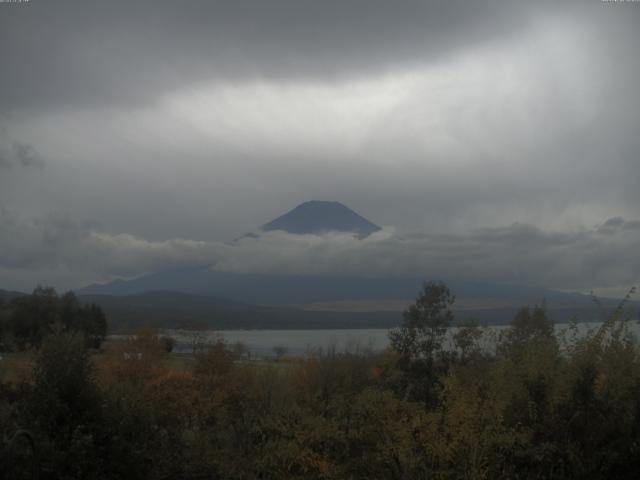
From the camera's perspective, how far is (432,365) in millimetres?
33094

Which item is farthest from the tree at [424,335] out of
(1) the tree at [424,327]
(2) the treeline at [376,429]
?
(2) the treeline at [376,429]

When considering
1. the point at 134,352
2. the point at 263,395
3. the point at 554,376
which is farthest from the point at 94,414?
the point at 134,352

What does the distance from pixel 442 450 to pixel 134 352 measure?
41.0 meters

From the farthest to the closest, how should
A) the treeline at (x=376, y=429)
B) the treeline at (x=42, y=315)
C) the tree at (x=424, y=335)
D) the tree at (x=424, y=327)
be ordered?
the treeline at (x=42, y=315) < the tree at (x=424, y=327) < the tree at (x=424, y=335) < the treeline at (x=376, y=429)

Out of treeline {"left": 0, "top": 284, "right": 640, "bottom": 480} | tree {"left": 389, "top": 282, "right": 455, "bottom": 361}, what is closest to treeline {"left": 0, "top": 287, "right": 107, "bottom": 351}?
tree {"left": 389, "top": 282, "right": 455, "bottom": 361}

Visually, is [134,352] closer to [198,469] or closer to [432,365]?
[432,365]

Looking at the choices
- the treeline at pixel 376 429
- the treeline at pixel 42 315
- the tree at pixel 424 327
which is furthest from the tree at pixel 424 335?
the treeline at pixel 42 315

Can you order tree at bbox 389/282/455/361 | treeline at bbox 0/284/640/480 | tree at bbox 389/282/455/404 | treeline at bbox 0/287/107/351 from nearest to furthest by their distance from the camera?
treeline at bbox 0/284/640/480 < tree at bbox 389/282/455/404 < tree at bbox 389/282/455/361 < treeline at bbox 0/287/107/351

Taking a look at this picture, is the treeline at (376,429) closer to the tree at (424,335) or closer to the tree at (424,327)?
the tree at (424,335)

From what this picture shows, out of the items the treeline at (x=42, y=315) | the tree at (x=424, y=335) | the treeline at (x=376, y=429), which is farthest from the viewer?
the treeline at (x=42, y=315)

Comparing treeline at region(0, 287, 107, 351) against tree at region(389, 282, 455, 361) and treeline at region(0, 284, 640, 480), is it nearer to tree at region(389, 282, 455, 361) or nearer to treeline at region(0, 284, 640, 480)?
tree at region(389, 282, 455, 361)

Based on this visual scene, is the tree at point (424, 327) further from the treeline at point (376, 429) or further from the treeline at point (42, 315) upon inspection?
the treeline at point (42, 315)

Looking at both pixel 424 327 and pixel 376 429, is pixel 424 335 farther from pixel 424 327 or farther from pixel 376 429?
pixel 376 429

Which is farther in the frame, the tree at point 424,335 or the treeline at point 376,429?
the tree at point 424,335
